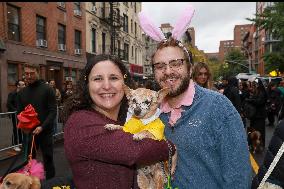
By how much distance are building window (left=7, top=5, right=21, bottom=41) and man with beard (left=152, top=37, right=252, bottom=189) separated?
20536 millimetres

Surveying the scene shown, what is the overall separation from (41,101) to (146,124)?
5031 mm

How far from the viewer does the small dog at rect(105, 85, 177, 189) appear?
2578mm

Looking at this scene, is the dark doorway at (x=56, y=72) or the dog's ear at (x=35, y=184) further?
the dark doorway at (x=56, y=72)

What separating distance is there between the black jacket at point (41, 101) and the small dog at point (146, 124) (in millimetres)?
4670

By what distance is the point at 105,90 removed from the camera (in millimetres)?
2736

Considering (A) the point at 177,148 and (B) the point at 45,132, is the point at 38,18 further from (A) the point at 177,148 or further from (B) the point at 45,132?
(A) the point at 177,148

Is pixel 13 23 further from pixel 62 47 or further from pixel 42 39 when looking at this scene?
pixel 62 47

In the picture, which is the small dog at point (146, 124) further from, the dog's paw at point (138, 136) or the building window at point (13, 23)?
the building window at point (13, 23)

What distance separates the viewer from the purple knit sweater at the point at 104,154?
2355 millimetres

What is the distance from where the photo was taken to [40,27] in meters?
24.9

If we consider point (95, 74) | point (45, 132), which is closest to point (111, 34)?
point (45, 132)

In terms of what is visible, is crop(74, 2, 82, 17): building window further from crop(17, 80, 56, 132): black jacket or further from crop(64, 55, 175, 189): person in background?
crop(64, 55, 175, 189): person in background

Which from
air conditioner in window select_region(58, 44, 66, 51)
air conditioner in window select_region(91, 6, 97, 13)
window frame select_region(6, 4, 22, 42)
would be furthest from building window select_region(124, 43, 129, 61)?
window frame select_region(6, 4, 22, 42)

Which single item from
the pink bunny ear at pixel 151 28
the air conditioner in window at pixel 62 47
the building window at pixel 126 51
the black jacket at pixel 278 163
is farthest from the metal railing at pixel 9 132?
the building window at pixel 126 51
